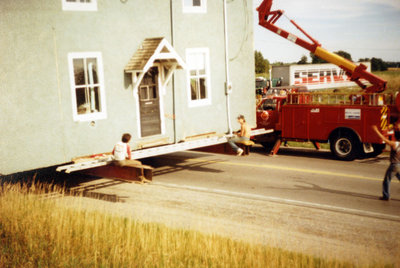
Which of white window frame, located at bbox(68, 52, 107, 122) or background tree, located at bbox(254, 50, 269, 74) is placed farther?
background tree, located at bbox(254, 50, 269, 74)

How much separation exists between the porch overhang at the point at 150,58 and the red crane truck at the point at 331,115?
5666 millimetres

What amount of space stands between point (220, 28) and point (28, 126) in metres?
7.00

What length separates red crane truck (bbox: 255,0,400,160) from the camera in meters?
15.2

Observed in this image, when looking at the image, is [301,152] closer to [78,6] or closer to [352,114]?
[352,114]

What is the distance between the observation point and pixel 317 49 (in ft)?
60.0

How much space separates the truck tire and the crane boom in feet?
8.87

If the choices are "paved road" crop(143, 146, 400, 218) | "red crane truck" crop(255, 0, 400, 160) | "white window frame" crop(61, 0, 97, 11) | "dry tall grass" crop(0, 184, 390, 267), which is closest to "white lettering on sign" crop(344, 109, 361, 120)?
"red crane truck" crop(255, 0, 400, 160)

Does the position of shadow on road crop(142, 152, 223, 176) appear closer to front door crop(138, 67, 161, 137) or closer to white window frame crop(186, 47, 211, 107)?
front door crop(138, 67, 161, 137)

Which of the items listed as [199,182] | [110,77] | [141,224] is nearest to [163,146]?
[199,182]

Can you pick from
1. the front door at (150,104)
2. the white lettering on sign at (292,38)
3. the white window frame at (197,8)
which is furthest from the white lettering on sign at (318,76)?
the front door at (150,104)

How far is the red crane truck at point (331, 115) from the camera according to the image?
15234 mm

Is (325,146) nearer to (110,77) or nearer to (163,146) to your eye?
(163,146)

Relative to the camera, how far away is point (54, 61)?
10.9 meters

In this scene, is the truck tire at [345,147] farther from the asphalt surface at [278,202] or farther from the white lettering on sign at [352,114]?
the white lettering on sign at [352,114]
